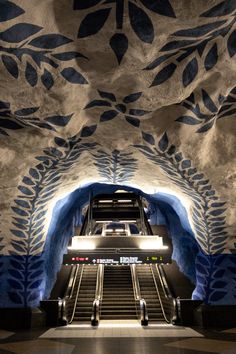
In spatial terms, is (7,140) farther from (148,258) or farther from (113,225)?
(113,225)

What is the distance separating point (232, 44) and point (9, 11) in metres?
3.04

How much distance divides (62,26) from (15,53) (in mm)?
786

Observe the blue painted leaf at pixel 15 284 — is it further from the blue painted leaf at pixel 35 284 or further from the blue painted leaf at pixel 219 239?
the blue painted leaf at pixel 219 239

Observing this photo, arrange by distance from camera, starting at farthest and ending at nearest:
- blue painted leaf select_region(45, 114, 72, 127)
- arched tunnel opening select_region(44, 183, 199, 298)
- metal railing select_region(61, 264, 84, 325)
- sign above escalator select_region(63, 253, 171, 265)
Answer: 1. arched tunnel opening select_region(44, 183, 199, 298)
2. metal railing select_region(61, 264, 84, 325)
3. sign above escalator select_region(63, 253, 171, 265)
4. blue painted leaf select_region(45, 114, 72, 127)

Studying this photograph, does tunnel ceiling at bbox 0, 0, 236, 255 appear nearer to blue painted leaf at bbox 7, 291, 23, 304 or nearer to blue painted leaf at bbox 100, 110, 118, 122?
blue painted leaf at bbox 100, 110, 118, 122

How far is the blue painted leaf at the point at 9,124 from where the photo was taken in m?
5.56

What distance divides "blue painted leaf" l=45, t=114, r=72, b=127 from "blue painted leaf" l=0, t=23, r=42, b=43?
1.62m

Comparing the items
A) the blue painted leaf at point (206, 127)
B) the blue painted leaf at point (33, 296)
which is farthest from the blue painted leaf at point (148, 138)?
the blue painted leaf at point (33, 296)

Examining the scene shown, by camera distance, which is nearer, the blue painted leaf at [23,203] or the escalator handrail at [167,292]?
the blue painted leaf at [23,203]

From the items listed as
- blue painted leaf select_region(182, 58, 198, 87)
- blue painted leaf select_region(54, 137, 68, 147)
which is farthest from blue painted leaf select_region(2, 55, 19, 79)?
blue painted leaf select_region(182, 58, 198, 87)

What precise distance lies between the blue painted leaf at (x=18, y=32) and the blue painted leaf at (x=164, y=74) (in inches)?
72.5

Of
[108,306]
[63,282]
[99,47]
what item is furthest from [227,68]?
[63,282]

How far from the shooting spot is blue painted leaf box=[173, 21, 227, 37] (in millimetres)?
3836

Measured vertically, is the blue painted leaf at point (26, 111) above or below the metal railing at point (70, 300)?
above
